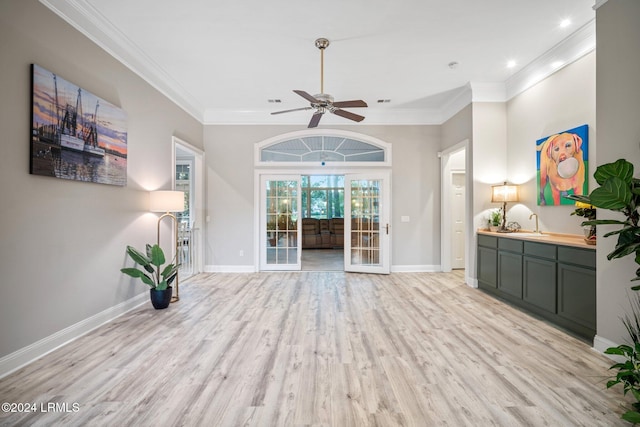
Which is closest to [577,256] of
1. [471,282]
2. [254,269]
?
[471,282]

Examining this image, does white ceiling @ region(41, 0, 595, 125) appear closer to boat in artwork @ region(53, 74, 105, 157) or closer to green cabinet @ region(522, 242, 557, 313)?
boat in artwork @ region(53, 74, 105, 157)

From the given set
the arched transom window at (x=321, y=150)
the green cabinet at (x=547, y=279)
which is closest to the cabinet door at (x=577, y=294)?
the green cabinet at (x=547, y=279)

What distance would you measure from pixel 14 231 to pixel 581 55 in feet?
18.9

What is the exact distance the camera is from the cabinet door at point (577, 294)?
107 inches

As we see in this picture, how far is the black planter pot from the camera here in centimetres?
366

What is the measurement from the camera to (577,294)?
9.46 ft

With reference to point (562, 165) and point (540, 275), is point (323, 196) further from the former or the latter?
point (540, 275)

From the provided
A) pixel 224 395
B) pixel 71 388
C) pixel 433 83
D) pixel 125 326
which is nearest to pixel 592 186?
pixel 433 83

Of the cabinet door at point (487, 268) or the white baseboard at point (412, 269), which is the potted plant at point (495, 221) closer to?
the cabinet door at point (487, 268)

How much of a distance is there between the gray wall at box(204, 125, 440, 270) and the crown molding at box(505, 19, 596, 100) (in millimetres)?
1711

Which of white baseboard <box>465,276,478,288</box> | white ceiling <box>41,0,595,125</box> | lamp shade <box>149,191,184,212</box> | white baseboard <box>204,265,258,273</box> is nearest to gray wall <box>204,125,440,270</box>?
white baseboard <box>204,265,258,273</box>

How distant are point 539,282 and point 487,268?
1.03 metres

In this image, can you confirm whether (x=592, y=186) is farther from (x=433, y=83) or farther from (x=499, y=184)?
(x=433, y=83)

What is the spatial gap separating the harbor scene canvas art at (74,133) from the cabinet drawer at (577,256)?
4852 millimetres
